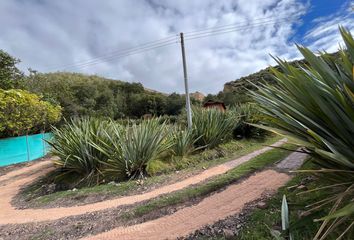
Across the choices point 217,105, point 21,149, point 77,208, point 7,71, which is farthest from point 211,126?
point 7,71

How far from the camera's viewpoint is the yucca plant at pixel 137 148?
860cm

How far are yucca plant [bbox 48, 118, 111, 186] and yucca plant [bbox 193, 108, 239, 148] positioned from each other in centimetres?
351

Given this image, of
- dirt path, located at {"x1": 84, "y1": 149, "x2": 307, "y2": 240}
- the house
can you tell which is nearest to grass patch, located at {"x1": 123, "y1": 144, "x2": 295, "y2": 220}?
dirt path, located at {"x1": 84, "y1": 149, "x2": 307, "y2": 240}

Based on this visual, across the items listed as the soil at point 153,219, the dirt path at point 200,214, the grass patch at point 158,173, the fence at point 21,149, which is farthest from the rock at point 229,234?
the fence at point 21,149

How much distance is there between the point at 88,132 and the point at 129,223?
17.2 ft

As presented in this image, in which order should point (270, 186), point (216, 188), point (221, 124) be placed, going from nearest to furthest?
point (270, 186) → point (216, 188) → point (221, 124)

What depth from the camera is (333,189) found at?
7.26ft

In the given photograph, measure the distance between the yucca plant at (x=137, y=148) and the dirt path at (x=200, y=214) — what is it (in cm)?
343

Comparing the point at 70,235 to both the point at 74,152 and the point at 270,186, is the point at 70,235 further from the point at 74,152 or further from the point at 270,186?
the point at 74,152

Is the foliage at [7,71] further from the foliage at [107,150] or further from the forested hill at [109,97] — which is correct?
the foliage at [107,150]

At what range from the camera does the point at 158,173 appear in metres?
9.02

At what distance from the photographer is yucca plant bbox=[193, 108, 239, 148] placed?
11.3m

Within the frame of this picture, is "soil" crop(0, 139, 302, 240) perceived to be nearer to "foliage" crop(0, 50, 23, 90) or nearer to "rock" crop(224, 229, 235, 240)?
"rock" crop(224, 229, 235, 240)

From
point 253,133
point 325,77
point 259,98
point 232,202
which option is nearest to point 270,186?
point 232,202
